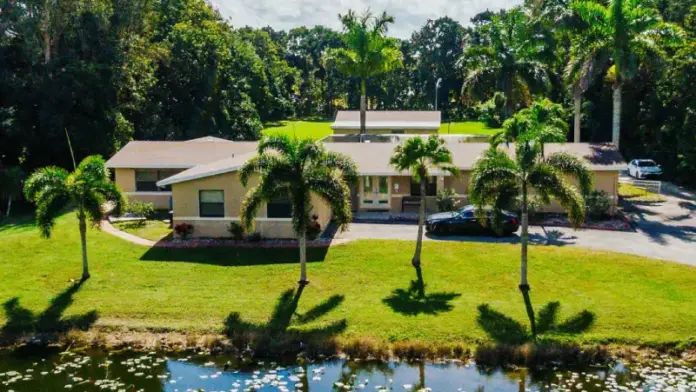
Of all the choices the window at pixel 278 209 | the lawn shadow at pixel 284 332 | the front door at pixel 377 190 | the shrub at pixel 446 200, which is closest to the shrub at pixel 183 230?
the window at pixel 278 209

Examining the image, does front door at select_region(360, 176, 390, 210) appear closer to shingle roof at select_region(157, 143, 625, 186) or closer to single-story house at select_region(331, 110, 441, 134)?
shingle roof at select_region(157, 143, 625, 186)

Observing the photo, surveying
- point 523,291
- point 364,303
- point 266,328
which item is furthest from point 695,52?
point 266,328

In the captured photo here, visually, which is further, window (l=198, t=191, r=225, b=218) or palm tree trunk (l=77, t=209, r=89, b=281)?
window (l=198, t=191, r=225, b=218)

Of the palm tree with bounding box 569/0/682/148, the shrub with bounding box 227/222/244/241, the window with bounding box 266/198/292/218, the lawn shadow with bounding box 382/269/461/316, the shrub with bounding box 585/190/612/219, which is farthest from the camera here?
the palm tree with bounding box 569/0/682/148

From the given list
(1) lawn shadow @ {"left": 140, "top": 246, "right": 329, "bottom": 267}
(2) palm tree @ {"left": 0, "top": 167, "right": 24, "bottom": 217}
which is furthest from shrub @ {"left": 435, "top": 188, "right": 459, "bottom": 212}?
(2) palm tree @ {"left": 0, "top": 167, "right": 24, "bottom": 217}

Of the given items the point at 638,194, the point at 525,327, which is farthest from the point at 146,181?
the point at 638,194
